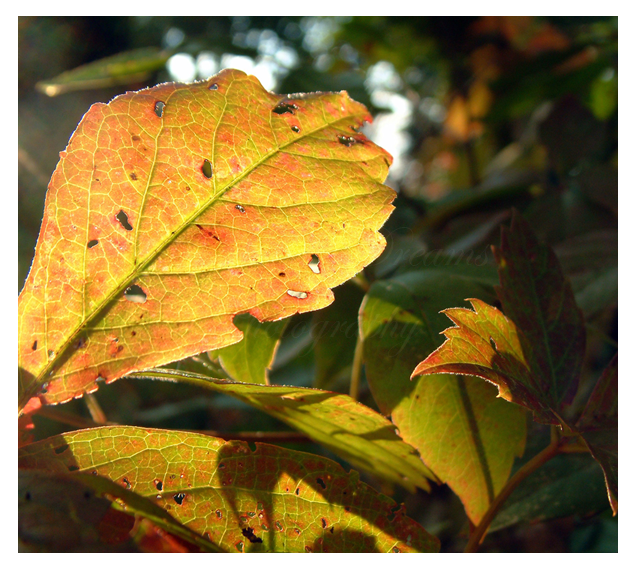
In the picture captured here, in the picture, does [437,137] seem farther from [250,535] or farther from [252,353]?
[250,535]

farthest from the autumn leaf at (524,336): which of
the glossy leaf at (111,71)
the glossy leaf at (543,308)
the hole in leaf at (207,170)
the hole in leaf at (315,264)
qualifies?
the glossy leaf at (111,71)

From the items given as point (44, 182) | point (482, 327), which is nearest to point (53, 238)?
point (482, 327)

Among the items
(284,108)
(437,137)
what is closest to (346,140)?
(284,108)

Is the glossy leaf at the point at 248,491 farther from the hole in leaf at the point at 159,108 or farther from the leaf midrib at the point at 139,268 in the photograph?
the hole in leaf at the point at 159,108

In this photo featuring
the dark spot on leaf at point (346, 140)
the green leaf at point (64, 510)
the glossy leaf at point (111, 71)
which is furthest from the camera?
the glossy leaf at point (111, 71)

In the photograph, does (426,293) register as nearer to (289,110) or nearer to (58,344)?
(289,110)

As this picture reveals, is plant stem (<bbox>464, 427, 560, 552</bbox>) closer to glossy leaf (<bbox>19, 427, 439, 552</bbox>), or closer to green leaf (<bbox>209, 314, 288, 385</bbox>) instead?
glossy leaf (<bbox>19, 427, 439, 552</bbox>)

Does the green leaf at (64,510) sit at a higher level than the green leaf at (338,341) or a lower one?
lower

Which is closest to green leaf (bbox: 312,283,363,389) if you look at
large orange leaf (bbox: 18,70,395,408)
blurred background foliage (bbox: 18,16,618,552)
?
blurred background foliage (bbox: 18,16,618,552)
